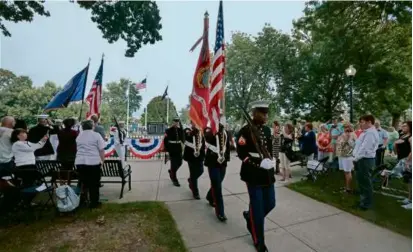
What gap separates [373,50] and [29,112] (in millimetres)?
47437

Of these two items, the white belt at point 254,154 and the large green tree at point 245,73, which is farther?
the large green tree at point 245,73

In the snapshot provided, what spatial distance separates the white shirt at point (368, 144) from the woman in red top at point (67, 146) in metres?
6.00

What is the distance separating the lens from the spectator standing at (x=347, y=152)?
638cm

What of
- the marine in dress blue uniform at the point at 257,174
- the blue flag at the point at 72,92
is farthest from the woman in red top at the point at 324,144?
the blue flag at the point at 72,92

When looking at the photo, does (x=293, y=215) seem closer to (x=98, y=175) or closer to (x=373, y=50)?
(x=98, y=175)

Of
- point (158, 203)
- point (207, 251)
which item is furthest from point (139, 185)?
point (207, 251)

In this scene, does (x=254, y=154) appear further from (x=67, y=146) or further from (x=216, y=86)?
(x=67, y=146)

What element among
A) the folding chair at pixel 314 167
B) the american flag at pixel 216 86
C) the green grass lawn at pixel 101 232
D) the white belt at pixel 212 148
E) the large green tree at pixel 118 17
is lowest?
the green grass lawn at pixel 101 232

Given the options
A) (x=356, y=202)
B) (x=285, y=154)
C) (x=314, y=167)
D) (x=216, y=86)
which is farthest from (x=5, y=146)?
(x=314, y=167)

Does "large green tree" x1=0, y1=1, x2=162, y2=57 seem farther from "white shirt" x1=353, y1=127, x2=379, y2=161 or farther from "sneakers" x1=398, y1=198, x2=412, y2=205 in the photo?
"sneakers" x1=398, y1=198, x2=412, y2=205

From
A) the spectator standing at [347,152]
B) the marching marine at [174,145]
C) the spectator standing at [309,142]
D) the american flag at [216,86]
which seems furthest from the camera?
the spectator standing at [309,142]

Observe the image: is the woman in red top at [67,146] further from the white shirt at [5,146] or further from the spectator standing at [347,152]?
the spectator standing at [347,152]

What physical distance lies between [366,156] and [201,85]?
11.4ft

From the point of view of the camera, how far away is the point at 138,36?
758 centimetres
